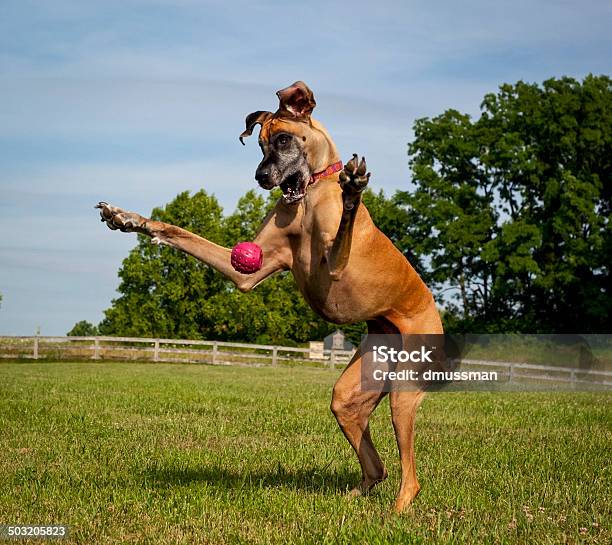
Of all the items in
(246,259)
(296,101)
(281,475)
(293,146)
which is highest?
(296,101)

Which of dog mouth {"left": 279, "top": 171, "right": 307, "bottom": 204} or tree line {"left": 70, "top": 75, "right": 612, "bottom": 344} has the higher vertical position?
tree line {"left": 70, "top": 75, "right": 612, "bottom": 344}

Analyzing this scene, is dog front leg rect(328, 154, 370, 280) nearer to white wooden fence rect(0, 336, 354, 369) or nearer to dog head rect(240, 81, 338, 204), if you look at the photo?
dog head rect(240, 81, 338, 204)

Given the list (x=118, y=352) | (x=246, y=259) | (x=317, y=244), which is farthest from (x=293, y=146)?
(x=118, y=352)

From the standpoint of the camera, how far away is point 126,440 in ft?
29.1

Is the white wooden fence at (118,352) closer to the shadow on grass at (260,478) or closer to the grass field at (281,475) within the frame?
the grass field at (281,475)

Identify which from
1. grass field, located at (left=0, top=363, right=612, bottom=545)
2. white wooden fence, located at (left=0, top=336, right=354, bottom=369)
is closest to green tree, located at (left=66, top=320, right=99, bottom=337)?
white wooden fence, located at (left=0, top=336, right=354, bottom=369)

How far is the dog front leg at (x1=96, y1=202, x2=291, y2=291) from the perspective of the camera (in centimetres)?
518

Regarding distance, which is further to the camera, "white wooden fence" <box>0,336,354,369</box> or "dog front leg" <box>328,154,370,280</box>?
"white wooden fence" <box>0,336,354,369</box>

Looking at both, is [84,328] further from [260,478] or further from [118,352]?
[260,478]

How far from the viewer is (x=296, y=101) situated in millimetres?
5043

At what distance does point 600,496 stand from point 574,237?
3172 cm

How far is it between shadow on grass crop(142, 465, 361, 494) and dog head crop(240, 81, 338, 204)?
252 cm

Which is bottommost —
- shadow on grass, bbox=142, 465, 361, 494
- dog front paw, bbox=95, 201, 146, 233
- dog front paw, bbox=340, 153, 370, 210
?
shadow on grass, bbox=142, 465, 361, 494

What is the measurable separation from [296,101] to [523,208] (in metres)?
35.3
